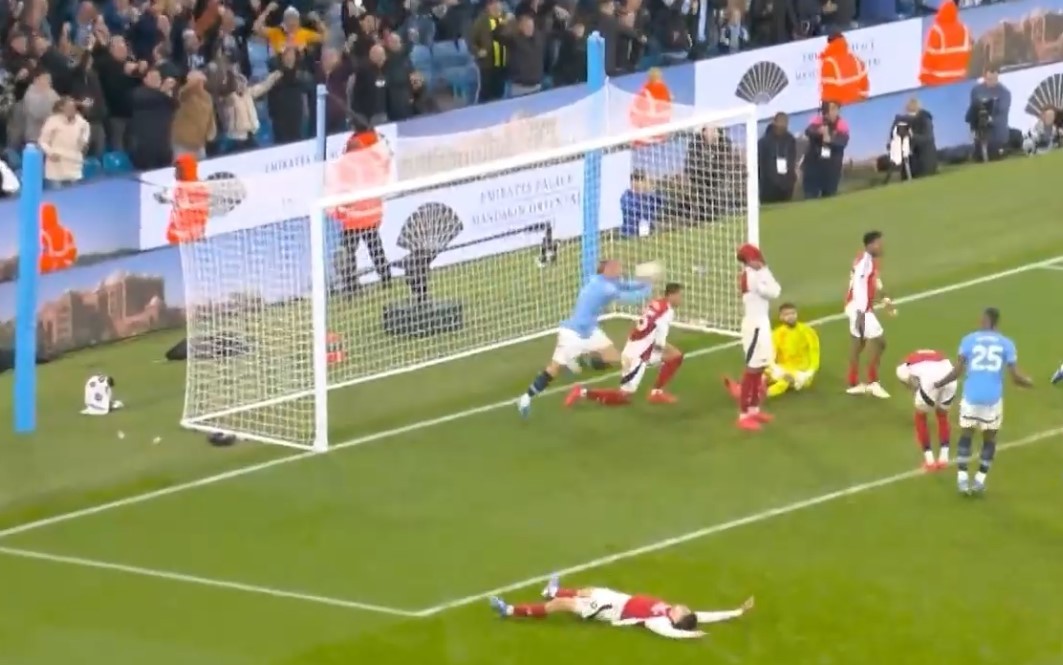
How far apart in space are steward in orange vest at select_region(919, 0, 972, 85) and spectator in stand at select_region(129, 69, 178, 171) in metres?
12.4

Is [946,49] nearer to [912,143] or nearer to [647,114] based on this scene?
[912,143]

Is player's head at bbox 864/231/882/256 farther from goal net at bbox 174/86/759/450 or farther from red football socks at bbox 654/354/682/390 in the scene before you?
goal net at bbox 174/86/759/450

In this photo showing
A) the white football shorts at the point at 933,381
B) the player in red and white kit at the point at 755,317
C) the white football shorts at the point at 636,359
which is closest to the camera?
the white football shorts at the point at 933,381

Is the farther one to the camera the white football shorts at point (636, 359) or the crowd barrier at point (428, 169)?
the crowd barrier at point (428, 169)

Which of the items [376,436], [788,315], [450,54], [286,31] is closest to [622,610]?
[376,436]

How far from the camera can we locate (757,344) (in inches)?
1152

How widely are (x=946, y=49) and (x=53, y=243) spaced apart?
15.0 metres

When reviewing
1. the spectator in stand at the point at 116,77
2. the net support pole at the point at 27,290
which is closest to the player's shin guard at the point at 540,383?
the net support pole at the point at 27,290

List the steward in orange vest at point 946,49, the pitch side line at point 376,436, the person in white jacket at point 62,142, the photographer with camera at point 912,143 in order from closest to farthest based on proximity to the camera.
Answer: the pitch side line at point 376,436 → the person in white jacket at point 62,142 → the photographer with camera at point 912,143 → the steward in orange vest at point 946,49

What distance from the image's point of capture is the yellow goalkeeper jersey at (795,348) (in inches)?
1220

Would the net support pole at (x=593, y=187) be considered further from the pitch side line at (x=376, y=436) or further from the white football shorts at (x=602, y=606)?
the white football shorts at (x=602, y=606)

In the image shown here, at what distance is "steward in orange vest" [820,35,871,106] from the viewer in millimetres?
41156

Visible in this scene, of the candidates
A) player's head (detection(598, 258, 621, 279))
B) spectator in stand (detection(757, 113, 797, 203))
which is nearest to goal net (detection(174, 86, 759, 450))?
player's head (detection(598, 258, 621, 279))

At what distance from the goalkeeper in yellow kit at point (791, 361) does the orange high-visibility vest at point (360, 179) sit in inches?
Result: 173
